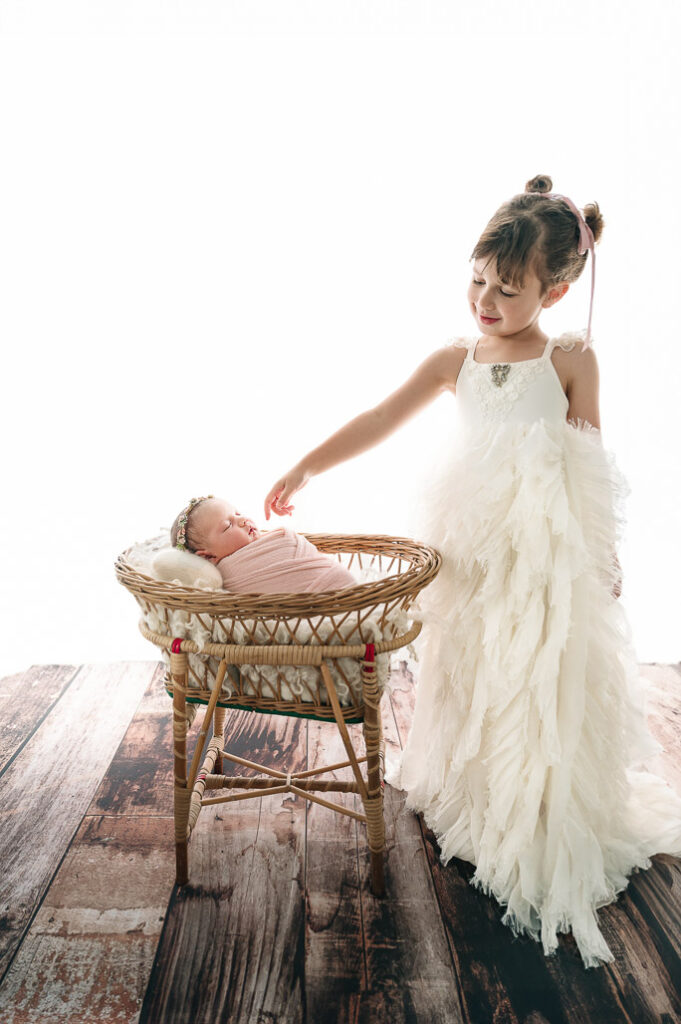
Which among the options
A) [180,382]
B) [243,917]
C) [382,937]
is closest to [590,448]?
[382,937]

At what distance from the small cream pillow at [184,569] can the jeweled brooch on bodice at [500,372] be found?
2.12 ft

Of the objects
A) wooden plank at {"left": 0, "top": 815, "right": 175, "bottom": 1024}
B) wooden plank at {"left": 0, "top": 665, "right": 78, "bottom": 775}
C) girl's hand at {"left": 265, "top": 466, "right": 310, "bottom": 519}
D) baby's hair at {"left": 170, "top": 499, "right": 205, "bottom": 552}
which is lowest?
wooden plank at {"left": 0, "top": 815, "right": 175, "bottom": 1024}

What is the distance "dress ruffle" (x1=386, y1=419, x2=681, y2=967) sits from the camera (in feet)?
4.12

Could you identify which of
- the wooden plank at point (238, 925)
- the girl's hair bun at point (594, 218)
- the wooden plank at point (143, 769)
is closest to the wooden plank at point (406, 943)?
the wooden plank at point (238, 925)

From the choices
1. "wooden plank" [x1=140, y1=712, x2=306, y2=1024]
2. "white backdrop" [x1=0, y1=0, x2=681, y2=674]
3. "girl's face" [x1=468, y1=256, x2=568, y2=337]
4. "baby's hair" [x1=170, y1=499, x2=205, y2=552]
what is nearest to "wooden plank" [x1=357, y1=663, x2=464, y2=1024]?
"wooden plank" [x1=140, y1=712, x2=306, y2=1024]

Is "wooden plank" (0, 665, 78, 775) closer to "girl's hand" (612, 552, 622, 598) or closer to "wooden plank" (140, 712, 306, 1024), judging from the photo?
"wooden plank" (140, 712, 306, 1024)

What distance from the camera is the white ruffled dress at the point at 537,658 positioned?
126 cm

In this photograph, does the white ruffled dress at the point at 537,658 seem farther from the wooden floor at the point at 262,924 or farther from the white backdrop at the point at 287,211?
the white backdrop at the point at 287,211

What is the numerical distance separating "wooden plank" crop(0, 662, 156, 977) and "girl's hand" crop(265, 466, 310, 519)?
2.41 ft

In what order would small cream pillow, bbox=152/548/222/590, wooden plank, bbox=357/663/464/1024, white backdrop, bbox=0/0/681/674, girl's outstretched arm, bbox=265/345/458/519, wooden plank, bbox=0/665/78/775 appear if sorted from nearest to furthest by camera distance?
wooden plank, bbox=357/663/464/1024 < small cream pillow, bbox=152/548/222/590 < girl's outstretched arm, bbox=265/345/458/519 < wooden plank, bbox=0/665/78/775 < white backdrop, bbox=0/0/681/674

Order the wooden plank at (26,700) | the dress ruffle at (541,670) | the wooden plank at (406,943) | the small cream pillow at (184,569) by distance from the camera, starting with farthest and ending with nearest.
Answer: the wooden plank at (26,700) → the small cream pillow at (184,569) → the dress ruffle at (541,670) → the wooden plank at (406,943)

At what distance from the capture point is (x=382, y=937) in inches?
47.6

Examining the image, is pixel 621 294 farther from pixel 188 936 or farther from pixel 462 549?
pixel 188 936

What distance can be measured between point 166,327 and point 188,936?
5.09 feet
